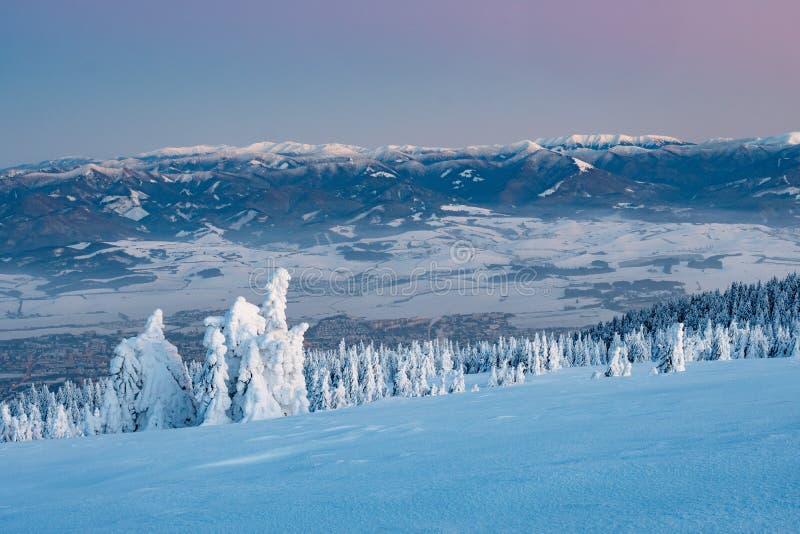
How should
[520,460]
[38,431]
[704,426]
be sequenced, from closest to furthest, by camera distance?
[520,460] → [704,426] → [38,431]

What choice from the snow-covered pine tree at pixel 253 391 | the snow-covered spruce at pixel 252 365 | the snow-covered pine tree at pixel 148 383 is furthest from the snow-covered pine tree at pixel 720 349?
the snow-covered pine tree at pixel 148 383

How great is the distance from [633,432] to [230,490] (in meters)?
6.71

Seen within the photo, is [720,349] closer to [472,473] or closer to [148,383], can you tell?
[148,383]

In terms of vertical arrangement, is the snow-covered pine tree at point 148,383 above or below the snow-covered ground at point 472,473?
below

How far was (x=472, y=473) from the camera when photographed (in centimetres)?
908

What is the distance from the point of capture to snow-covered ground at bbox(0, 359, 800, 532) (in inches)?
267

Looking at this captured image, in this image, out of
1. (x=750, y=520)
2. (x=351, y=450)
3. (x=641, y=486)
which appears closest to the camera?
(x=750, y=520)

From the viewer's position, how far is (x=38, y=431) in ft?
206

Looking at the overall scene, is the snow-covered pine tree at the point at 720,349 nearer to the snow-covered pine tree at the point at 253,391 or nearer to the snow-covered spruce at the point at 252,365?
the snow-covered spruce at the point at 252,365

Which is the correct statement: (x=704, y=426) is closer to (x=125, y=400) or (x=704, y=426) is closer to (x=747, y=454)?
(x=747, y=454)

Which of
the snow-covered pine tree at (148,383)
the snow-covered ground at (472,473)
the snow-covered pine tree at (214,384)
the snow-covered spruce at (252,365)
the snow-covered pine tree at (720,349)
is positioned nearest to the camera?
the snow-covered ground at (472,473)

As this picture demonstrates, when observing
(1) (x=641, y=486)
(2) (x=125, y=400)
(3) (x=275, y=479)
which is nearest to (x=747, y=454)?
(1) (x=641, y=486)

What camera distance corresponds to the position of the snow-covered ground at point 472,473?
6.78m

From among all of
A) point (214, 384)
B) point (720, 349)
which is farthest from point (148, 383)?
point (720, 349)
